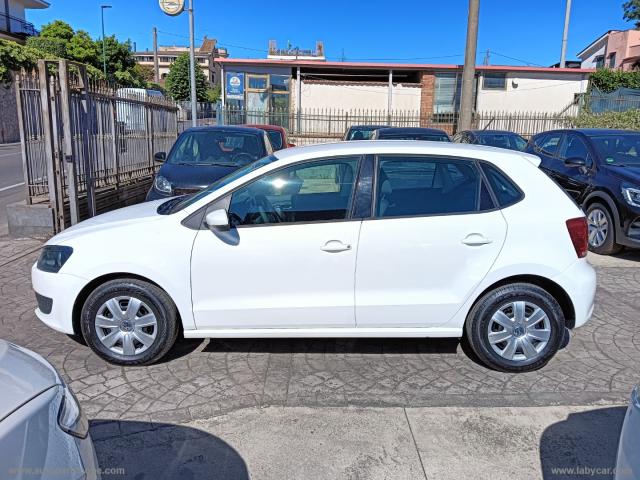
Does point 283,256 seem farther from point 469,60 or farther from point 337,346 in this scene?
point 469,60

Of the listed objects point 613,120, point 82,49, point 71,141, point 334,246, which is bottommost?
point 334,246

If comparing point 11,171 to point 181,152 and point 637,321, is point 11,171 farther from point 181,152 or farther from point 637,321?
point 637,321

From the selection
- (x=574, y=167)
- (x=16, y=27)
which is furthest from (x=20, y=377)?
(x=16, y=27)

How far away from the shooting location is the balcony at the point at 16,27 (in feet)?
131

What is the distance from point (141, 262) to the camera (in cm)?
358

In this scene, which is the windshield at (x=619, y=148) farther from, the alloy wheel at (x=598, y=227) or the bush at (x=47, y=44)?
the bush at (x=47, y=44)

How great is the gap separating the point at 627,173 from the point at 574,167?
1148 millimetres

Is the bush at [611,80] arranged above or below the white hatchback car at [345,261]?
above

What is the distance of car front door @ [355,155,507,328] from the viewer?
11.8ft

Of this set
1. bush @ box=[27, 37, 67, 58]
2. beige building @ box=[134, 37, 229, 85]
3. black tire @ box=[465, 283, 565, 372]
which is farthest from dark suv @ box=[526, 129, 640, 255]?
beige building @ box=[134, 37, 229, 85]

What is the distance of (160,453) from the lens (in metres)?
2.90

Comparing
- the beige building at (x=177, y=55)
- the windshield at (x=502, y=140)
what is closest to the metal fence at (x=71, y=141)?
the windshield at (x=502, y=140)

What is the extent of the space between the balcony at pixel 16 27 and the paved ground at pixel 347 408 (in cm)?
4506

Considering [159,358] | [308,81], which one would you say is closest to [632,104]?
[308,81]
